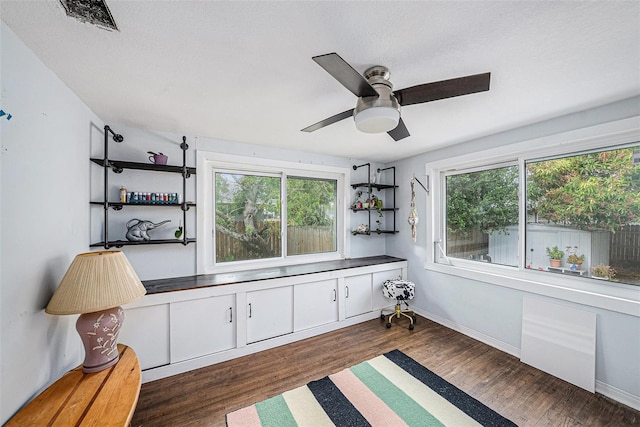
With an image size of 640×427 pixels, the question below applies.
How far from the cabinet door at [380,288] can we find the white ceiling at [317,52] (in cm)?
218

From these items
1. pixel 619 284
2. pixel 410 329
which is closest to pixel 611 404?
pixel 619 284

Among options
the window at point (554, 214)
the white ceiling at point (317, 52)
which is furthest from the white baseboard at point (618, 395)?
the white ceiling at point (317, 52)

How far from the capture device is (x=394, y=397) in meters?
1.94

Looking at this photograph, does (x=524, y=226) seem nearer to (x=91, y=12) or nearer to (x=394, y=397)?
(x=394, y=397)

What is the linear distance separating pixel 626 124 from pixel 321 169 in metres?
2.84

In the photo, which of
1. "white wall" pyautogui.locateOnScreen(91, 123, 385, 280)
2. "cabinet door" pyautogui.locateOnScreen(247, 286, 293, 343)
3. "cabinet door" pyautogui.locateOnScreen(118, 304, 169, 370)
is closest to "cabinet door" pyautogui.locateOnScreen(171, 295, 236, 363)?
"cabinet door" pyautogui.locateOnScreen(118, 304, 169, 370)

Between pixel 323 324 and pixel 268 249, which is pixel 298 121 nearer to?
pixel 268 249

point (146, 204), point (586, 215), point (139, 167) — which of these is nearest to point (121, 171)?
point (139, 167)

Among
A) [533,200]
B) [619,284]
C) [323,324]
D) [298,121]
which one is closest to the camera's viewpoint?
[619,284]

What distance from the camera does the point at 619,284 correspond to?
200 centimetres

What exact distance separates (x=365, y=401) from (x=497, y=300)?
1821mm

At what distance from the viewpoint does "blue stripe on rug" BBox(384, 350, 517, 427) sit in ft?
5.66

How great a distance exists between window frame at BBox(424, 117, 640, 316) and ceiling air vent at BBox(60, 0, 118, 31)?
3.25 m

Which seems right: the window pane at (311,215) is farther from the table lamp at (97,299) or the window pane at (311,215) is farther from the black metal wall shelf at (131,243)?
the table lamp at (97,299)
